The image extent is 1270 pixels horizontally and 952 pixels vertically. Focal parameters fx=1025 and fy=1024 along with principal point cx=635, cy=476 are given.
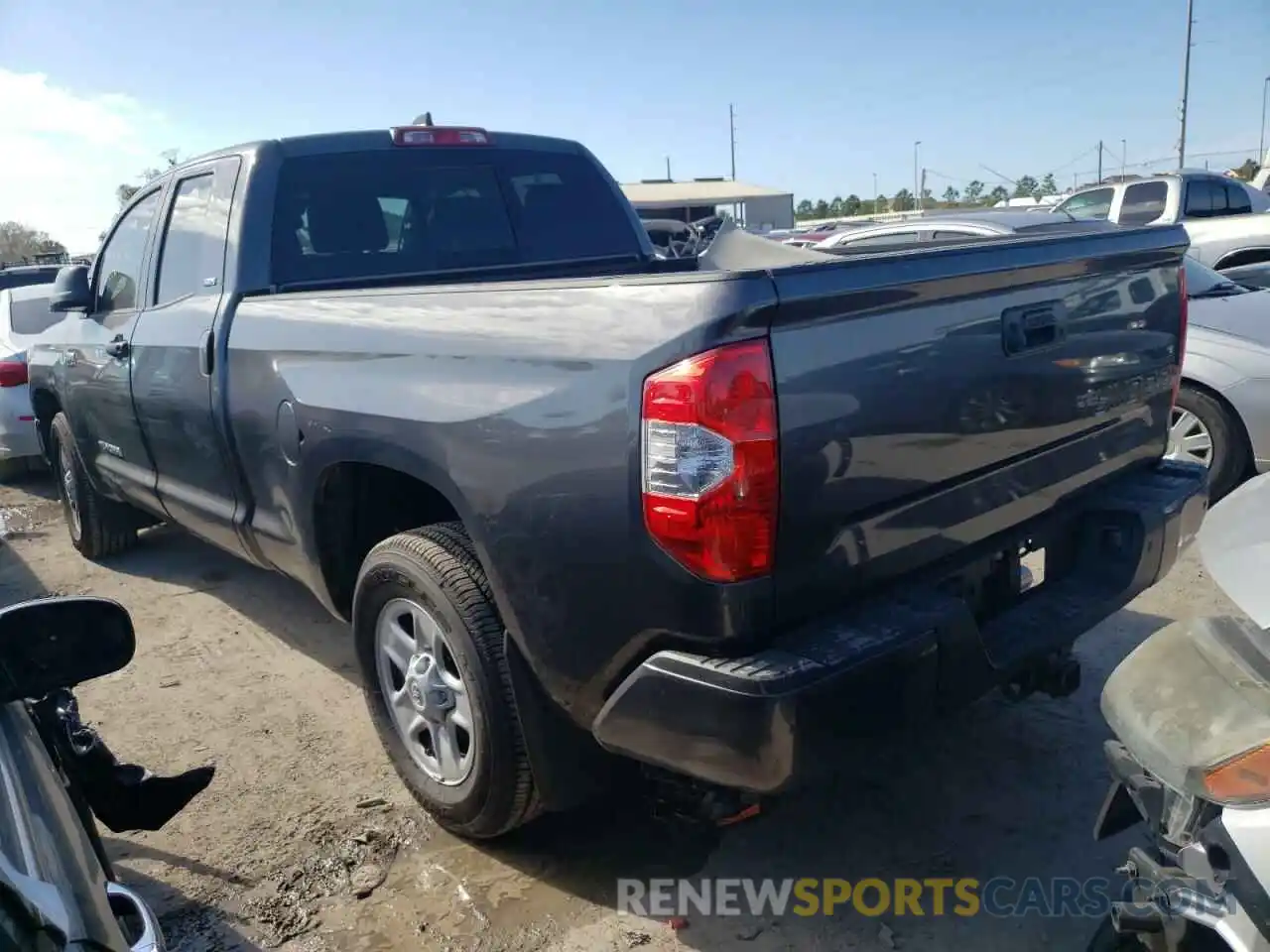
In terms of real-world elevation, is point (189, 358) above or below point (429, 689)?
above

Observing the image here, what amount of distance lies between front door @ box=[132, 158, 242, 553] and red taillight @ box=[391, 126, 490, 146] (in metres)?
0.67

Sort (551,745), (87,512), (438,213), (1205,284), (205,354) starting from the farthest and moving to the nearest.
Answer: (1205,284)
(87,512)
(438,213)
(205,354)
(551,745)

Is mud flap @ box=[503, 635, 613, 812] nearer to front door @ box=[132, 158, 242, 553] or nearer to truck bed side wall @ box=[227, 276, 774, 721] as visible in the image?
truck bed side wall @ box=[227, 276, 774, 721]

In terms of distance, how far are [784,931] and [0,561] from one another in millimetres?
5586

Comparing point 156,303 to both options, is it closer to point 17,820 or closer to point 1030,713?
point 17,820

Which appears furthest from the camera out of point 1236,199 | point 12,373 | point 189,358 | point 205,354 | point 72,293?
point 1236,199

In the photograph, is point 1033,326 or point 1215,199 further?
point 1215,199

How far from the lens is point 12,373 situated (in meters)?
7.50

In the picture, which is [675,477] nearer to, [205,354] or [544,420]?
[544,420]

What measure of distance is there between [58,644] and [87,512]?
4.58 m

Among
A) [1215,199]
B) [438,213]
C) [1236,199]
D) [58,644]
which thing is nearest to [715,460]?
[58,644]

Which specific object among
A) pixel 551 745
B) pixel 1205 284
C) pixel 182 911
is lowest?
pixel 182 911

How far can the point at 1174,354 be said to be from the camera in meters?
3.20

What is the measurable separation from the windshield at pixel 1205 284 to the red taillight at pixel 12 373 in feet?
25.8
